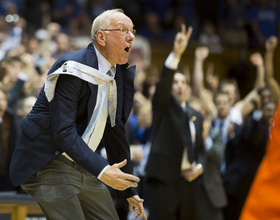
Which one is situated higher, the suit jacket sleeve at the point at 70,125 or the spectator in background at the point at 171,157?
the suit jacket sleeve at the point at 70,125

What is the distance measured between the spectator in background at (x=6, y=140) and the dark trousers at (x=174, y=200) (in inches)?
46.8

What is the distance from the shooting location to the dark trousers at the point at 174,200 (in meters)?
3.77

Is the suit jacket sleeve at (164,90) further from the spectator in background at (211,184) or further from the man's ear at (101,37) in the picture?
the man's ear at (101,37)

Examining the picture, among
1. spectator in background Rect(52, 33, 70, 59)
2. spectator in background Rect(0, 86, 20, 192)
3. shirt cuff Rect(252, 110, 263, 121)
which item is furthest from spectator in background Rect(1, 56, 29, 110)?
shirt cuff Rect(252, 110, 263, 121)

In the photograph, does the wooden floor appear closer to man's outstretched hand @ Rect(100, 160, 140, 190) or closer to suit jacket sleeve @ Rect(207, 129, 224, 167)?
man's outstretched hand @ Rect(100, 160, 140, 190)

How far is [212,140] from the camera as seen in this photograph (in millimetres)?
4570

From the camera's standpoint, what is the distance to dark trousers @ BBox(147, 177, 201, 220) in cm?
377

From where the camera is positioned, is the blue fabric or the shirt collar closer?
the shirt collar

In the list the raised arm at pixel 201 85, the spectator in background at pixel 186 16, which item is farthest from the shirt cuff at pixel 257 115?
the spectator in background at pixel 186 16

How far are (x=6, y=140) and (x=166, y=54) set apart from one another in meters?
5.33

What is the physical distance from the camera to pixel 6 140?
3799 mm

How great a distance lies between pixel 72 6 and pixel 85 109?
6.82 m

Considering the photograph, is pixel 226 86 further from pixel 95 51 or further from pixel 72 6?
pixel 72 6

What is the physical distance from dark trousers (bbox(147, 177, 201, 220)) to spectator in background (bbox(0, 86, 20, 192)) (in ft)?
3.90
